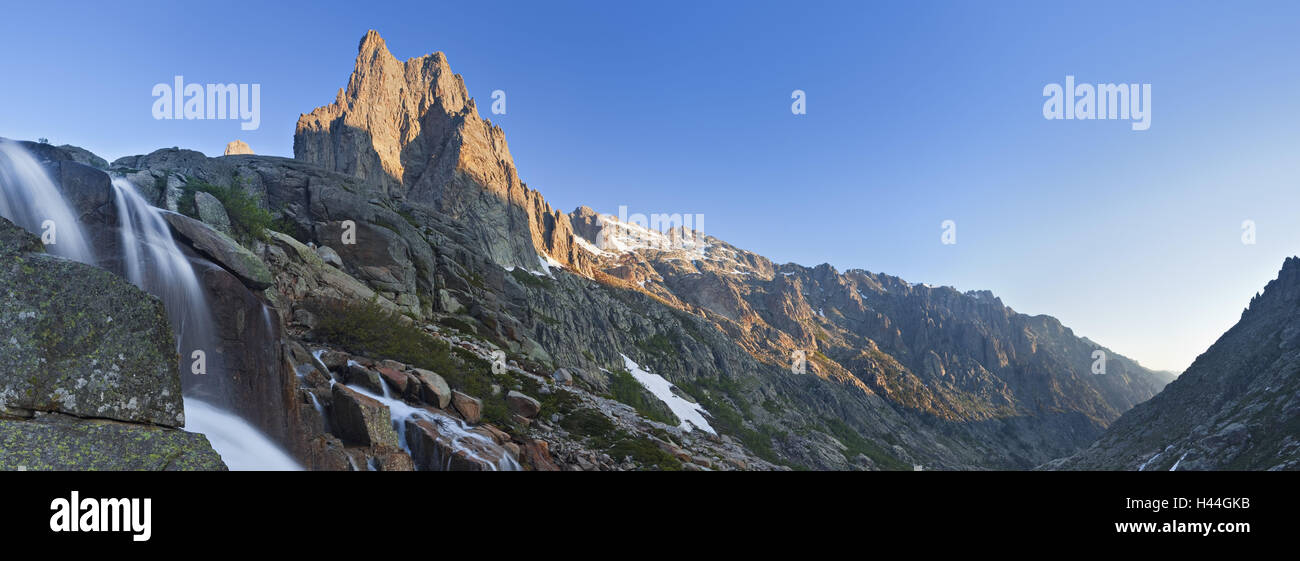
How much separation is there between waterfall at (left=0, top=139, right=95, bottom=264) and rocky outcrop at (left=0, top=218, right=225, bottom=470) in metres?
7.03

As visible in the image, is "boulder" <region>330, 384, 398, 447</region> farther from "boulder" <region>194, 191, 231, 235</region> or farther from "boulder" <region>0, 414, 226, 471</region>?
"boulder" <region>194, 191, 231, 235</region>

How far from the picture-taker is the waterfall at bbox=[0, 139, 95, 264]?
Answer: 52.2 feet

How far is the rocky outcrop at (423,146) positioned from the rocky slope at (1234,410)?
460 feet

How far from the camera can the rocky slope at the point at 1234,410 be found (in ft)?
233

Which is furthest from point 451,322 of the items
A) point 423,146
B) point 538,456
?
point 423,146

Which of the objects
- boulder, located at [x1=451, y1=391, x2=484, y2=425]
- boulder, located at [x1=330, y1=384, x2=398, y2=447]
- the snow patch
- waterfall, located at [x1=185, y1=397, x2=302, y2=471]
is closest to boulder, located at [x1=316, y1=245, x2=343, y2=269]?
boulder, located at [x1=451, y1=391, x2=484, y2=425]

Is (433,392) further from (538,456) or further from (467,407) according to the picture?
(538,456)

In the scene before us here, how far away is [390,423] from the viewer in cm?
1916

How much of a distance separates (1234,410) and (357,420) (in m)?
141

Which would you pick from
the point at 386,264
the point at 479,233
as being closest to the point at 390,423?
the point at 386,264

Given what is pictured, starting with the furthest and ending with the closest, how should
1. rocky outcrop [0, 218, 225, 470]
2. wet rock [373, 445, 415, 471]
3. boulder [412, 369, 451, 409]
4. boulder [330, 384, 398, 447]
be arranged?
boulder [412, 369, 451, 409], boulder [330, 384, 398, 447], wet rock [373, 445, 415, 471], rocky outcrop [0, 218, 225, 470]

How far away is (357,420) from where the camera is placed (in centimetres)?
1798
